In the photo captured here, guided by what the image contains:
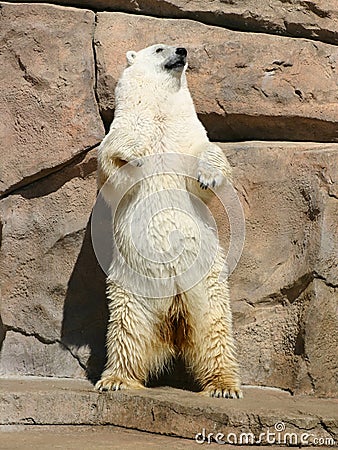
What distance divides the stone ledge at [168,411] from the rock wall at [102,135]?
61 cm

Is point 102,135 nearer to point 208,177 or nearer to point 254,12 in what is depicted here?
point 208,177

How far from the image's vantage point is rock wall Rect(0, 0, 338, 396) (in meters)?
5.70

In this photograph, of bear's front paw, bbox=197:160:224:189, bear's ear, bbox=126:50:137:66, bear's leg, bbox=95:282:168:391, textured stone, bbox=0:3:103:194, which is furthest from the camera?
textured stone, bbox=0:3:103:194

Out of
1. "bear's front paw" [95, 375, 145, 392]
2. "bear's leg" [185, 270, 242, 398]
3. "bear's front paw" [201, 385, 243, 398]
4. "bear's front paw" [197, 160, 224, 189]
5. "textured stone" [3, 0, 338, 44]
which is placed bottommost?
"bear's front paw" [95, 375, 145, 392]

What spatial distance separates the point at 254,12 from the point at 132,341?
7.85 ft

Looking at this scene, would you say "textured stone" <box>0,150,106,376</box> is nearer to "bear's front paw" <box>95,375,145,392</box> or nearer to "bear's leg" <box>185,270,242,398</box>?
"bear's front paw" <box>95,375,145,392</box>

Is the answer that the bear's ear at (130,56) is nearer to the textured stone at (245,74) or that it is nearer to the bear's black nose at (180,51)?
the textured stone at (245,74)

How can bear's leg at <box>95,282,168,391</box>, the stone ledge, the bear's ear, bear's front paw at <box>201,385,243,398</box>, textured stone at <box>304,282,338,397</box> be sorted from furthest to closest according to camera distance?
the bear's ear
textured stone at <box>304,282,338,397</box>
bear's leg at <box>95,282,168,391</box>
bear's front paw at <box>201,385,243,398</box>
the stone ledge

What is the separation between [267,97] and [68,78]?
1.34 meters

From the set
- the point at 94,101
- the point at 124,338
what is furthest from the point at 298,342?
the point at 94,101

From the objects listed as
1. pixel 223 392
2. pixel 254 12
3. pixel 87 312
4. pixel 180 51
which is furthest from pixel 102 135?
pixel 223 392

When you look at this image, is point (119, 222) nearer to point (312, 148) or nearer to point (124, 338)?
point (124, 338)

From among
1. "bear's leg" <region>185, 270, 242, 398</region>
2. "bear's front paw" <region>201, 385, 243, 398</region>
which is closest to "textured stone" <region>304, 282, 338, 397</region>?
"bear's leg" <region>185, 270, 242, 398</region>

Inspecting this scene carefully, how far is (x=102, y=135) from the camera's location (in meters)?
5.78
